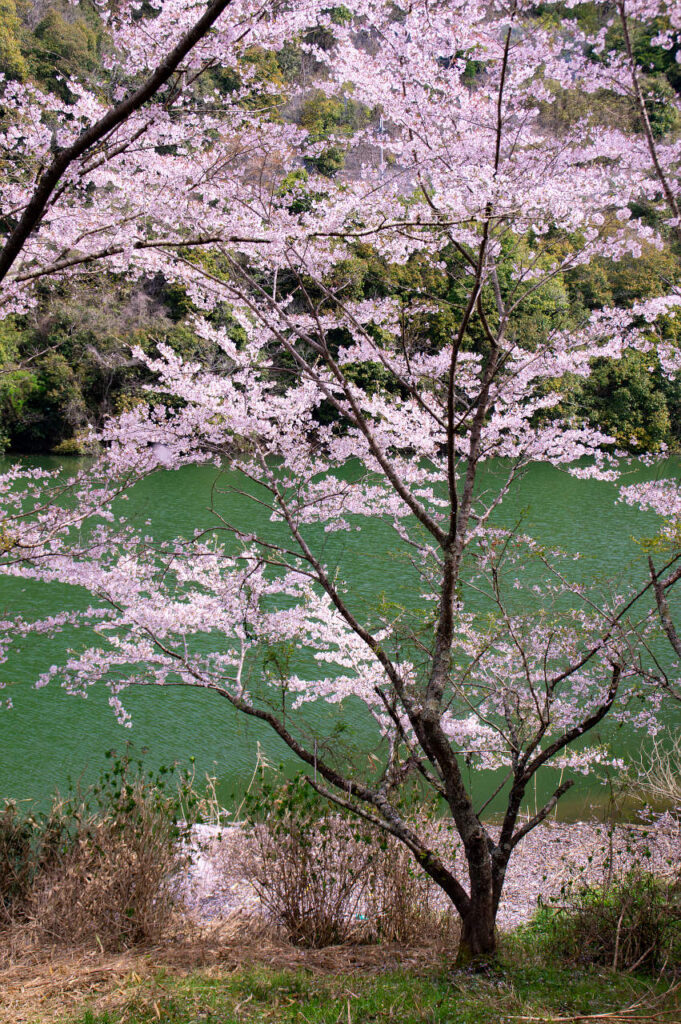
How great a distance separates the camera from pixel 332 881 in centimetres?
303

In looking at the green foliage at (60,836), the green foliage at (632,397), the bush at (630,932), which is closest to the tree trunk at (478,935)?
the bush at (630,932)

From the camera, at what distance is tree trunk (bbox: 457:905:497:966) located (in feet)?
8.35

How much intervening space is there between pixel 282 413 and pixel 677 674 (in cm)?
519

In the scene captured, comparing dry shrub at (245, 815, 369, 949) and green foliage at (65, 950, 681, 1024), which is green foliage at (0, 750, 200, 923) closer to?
dry shrub at (245, 815, 369, 949)

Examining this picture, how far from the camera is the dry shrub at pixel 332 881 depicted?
3041mm

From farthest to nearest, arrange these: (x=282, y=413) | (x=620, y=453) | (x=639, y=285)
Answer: (x=639, y=285)
(x=620, y=453)
(x=282, y=413)

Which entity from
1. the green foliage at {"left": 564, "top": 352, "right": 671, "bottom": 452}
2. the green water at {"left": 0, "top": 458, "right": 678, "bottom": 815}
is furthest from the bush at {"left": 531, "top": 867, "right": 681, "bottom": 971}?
the green foliage at {"left": 564, "top": 352, "right": 671, "bottom": 452}

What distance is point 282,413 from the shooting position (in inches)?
135

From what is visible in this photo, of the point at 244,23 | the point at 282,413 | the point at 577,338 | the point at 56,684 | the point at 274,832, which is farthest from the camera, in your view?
the point at 56,684

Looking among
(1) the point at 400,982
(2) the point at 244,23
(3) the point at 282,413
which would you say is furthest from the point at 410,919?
(2) the point at 244,23

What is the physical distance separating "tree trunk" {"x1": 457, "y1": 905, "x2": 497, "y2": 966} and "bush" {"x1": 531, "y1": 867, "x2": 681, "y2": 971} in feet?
1.45

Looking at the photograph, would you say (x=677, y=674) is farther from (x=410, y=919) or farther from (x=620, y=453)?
(x=410, y=919)

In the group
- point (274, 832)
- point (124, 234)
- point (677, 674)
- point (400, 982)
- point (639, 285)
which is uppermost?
point (639, 285)

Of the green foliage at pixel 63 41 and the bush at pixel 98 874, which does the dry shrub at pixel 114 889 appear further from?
the green foliage at pixel 63 41
